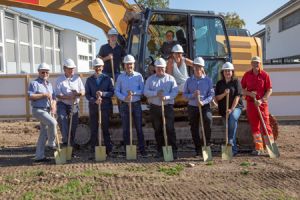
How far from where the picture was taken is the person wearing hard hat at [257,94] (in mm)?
9047

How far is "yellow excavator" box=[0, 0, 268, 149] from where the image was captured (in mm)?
9391

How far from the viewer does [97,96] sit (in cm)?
882

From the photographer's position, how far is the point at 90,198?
6.05m

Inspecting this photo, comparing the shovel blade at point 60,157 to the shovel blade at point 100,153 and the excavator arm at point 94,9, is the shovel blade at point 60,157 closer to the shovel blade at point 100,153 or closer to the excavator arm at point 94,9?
the shovel blade at point 100,153

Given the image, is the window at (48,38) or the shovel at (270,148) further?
the window at (48,38)

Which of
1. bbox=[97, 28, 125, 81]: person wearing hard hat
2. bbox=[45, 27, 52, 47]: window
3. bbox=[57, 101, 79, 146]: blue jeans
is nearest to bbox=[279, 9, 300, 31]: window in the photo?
bbox=[97, 28, 125, 81]: person wearing hard hat

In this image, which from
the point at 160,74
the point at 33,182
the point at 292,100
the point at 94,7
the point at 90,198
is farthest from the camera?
the point at 292,100

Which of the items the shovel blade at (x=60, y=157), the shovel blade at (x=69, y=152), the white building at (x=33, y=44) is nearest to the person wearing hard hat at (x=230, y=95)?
the shovel blade at (x=69, y=152)

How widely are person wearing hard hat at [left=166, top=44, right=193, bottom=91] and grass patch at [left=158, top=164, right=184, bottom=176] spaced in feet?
6.47

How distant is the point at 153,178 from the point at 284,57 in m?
26.4

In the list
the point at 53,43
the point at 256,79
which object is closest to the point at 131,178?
the point at 256,79

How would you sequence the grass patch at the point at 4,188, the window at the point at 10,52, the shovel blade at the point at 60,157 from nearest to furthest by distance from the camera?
the grass patch at the point at 4,188, the shovel blade at the point at 60,157, the window at the point at 10,52

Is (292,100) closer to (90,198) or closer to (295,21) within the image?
(90,198)

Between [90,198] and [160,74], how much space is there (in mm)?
3353
